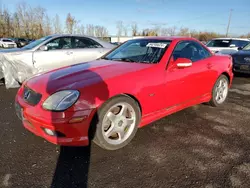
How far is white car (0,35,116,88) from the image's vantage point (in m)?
5.80

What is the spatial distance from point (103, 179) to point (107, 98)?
0.89 metres

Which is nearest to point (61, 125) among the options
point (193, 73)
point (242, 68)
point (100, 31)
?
point (193, 73)

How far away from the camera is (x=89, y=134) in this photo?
8.59ft

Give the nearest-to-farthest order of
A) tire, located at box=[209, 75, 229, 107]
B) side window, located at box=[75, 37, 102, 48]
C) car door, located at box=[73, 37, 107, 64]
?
tire, located at box=[209, 75, 229, 107], car door, located at box=[73, 37, 107, 64], side window, located at box=[75, 37, 102, 48]

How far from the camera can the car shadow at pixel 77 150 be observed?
7.27 ft

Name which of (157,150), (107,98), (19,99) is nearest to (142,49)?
(107,98)

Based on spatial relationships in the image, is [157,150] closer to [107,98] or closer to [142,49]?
[107,98]

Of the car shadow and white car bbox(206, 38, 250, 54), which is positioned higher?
white car bbox(206, 38, 250, 54)

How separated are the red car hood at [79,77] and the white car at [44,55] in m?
3.16

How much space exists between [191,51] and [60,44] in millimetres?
4095

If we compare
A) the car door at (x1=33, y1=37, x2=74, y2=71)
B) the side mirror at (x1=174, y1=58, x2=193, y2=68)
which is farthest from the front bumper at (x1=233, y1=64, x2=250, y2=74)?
the car door at (x1=33, y1=37, x2=74, y2=71)

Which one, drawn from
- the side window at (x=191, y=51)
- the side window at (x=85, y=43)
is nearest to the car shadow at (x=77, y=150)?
the side window at (x=191, y=51)

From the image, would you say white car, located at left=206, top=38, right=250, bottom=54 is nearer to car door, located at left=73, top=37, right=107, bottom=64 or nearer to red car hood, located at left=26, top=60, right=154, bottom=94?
car door, located at left=73, top=37, right=107, bottom=64

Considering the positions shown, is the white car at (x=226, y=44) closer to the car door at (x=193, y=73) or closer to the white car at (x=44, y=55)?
the white car at (x=44, y=55)
